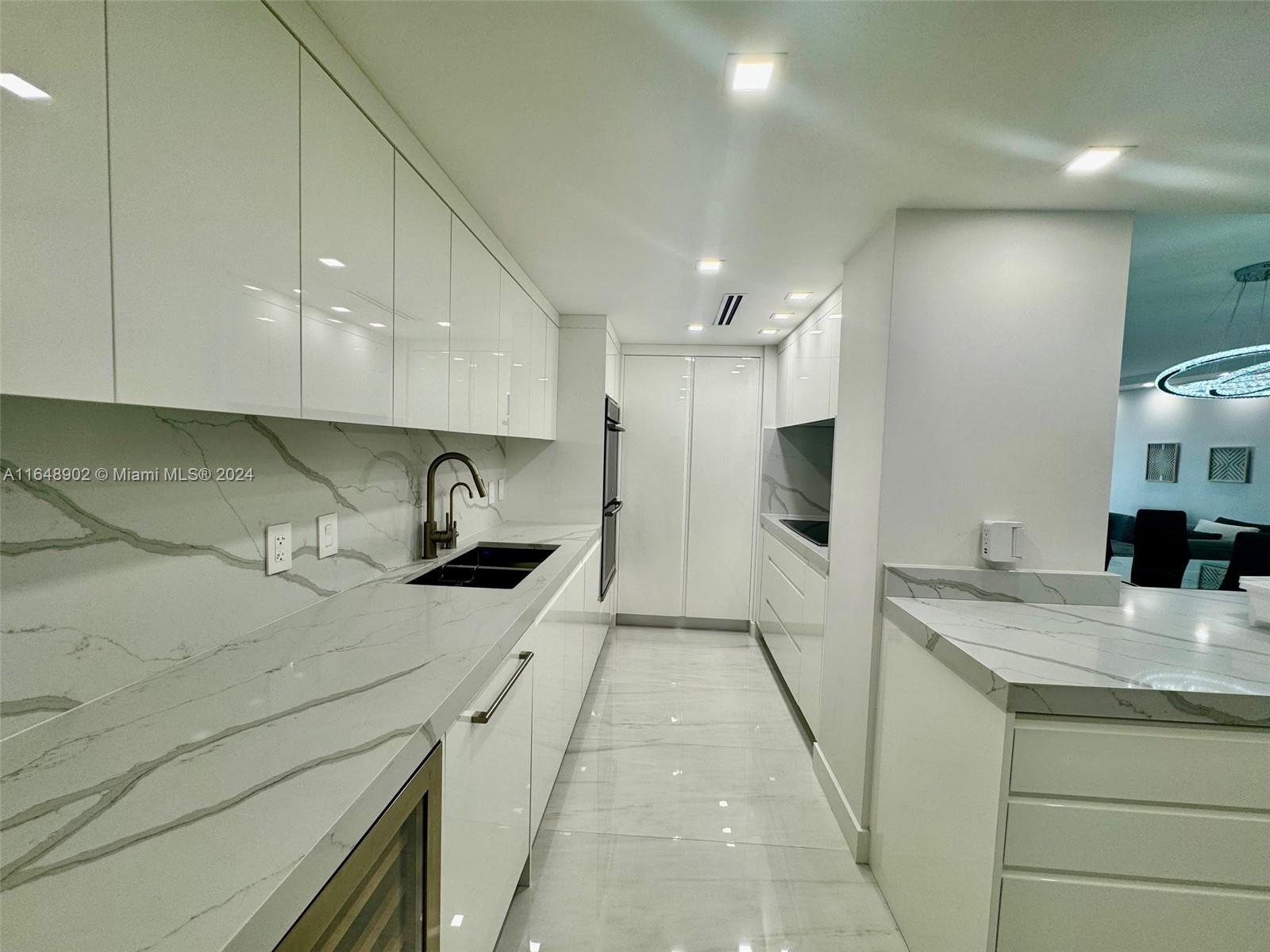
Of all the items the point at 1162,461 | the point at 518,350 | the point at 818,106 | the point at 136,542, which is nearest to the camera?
the point at 136,542

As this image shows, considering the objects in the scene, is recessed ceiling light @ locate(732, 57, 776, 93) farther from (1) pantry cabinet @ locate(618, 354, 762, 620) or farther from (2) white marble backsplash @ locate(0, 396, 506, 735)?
(1) pantry cabinet @ locate(618, 354, 762, 620)

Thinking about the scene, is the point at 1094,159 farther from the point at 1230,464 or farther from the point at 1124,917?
the point at 1230,464

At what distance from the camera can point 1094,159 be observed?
1.44 meters

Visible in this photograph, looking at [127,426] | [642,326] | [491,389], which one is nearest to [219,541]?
[127,426]

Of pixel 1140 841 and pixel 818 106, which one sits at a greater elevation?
pixel 818 106

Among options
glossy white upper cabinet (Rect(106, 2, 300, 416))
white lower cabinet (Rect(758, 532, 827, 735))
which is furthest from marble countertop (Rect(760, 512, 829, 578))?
glossy white upper cabinet (Rect(106, 2, 300, 416))

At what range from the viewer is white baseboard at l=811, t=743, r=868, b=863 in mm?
1904

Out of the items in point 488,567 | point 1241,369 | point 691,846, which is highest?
point 1241,369

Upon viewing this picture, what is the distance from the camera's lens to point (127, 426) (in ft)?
3.15

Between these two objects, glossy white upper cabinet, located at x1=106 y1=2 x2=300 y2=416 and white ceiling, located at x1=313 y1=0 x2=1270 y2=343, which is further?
white ceiling, located at x1=313 y1=0 x2=1270 y2=343

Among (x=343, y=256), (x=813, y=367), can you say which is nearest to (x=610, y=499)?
(x=813, y=367)

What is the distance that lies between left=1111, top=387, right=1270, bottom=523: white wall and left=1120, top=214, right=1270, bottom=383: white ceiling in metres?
1.46

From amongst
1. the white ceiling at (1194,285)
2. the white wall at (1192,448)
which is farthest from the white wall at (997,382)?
the white wall at (1192,448)

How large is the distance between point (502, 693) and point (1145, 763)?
4.77 ft
